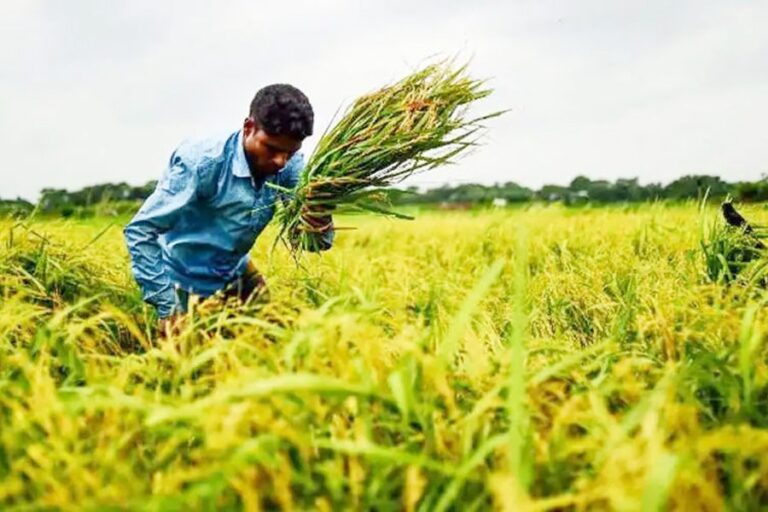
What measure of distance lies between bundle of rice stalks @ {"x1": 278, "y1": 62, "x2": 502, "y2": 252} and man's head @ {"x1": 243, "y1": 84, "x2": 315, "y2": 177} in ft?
0.39

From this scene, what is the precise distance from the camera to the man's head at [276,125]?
7.66ft

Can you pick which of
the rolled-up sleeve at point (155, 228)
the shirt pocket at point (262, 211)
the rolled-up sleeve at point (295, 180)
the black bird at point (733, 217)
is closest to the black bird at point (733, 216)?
the black bird at point (733, 217)

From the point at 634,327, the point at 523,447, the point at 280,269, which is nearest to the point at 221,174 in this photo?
the point at 280,269

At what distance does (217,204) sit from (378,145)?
1.97 ft

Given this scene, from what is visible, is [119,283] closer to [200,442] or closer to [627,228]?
[200,442]

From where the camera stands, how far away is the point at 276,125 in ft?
7.69

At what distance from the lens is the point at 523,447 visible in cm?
129

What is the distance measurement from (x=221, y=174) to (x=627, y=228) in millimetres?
3945

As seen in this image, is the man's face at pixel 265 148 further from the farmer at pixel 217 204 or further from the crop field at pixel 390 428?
the crop field at pixel 390 428

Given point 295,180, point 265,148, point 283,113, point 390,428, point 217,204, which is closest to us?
point 390,428

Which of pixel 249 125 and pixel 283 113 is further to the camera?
pixel 249 125

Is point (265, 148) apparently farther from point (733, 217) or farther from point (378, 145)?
point (733, 217)

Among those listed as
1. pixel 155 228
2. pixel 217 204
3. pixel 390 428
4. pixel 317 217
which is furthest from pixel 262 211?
pixel 390 428

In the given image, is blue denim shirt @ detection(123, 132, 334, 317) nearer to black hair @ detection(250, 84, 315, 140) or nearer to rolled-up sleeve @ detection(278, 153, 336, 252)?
rolled-up sleeve @ detection(278, 153, 336, 252)
